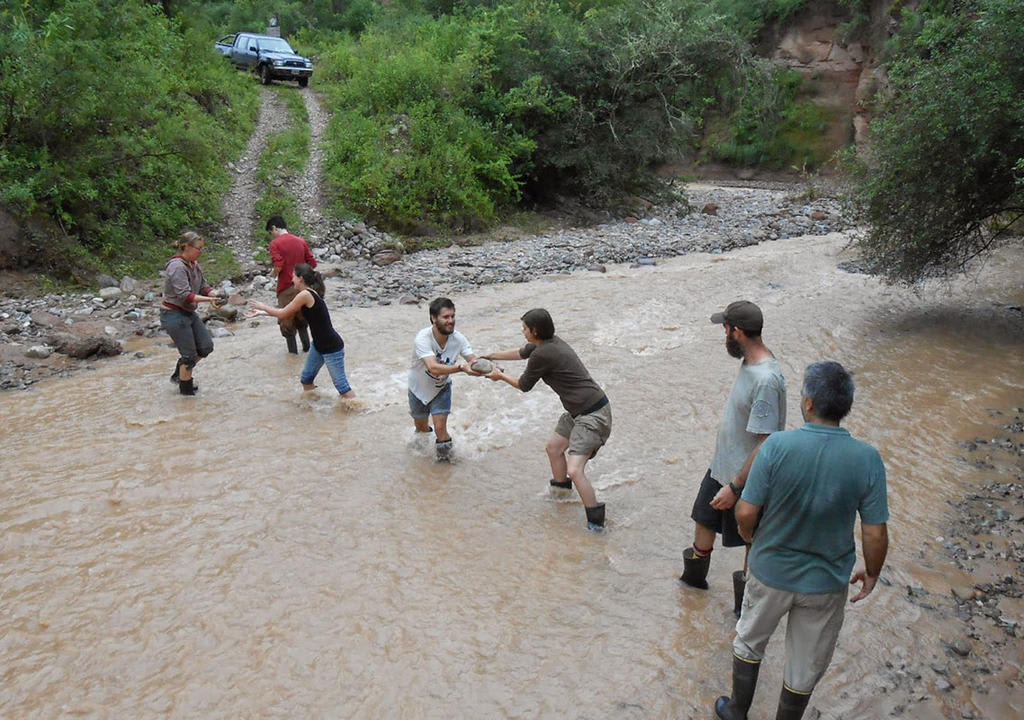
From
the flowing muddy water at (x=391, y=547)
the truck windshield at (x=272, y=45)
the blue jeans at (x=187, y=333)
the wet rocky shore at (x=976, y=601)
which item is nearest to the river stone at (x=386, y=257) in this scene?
the flowing muddy water at (x=391, y=547)

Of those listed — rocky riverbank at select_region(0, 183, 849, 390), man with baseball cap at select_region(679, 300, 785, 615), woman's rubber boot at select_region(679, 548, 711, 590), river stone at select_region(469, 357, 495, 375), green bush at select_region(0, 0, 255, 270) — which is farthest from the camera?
green bush at select_region(0, 0, 255, 270)

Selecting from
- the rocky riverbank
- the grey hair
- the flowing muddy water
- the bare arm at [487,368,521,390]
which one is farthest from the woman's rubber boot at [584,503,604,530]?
the rocky riverbank

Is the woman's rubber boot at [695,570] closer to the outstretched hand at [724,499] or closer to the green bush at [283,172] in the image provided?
the outstretched hand at [724,499]

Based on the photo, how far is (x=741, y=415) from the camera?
13.7 feet

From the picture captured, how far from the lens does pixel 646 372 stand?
9781 mm

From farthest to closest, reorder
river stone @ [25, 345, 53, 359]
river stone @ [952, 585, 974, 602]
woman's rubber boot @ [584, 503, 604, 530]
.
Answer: river stone @ [25, 345, 53, 359] < woman's rubber boot @ [584, 503, 604, 530] < river stone @ [952, 585, 974, 602]

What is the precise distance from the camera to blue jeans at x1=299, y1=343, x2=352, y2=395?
25.1 feet

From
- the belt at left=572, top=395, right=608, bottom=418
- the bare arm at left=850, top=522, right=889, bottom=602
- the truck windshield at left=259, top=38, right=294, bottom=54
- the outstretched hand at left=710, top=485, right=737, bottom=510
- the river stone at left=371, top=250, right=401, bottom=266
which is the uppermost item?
the truck windshield at left=259, top=38, right=294, bottom=54

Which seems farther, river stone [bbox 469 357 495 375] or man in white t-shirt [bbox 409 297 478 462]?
man in white t-shirt [bbox 409 297 478 462]

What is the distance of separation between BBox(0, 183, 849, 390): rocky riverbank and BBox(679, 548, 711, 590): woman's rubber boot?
7615 mm

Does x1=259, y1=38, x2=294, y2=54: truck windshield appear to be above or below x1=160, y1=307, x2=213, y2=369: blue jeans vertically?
above

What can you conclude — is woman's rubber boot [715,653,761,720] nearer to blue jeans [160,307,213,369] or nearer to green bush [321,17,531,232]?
blue jeans [160,307,213,369]

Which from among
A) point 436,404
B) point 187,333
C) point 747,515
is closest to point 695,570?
point 747,515

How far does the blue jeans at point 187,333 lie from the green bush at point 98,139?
5.19m
